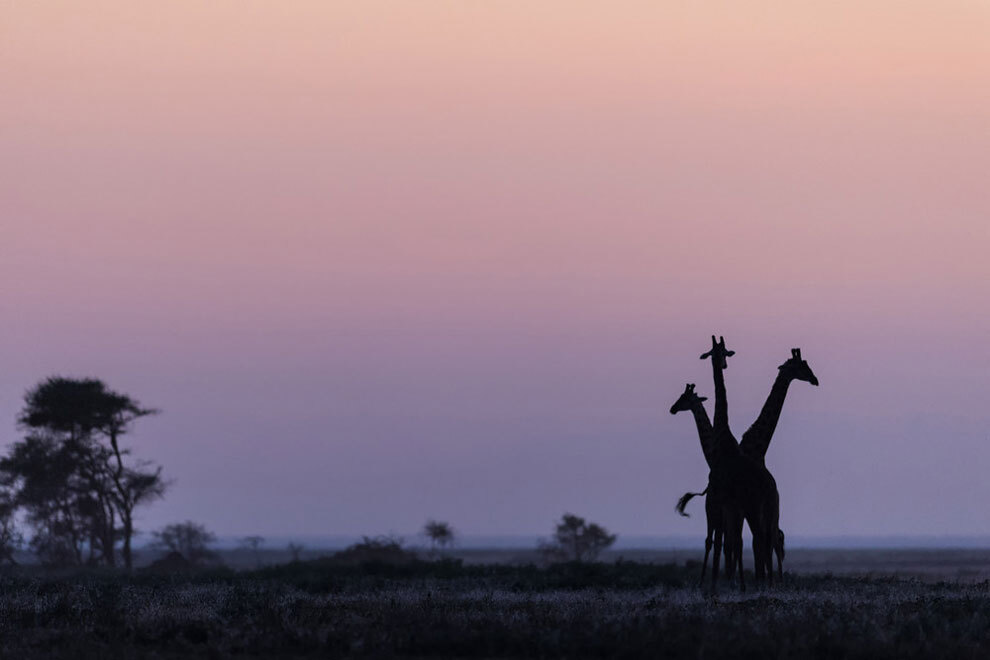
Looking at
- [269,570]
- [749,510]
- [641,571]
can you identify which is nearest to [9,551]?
[269,570]

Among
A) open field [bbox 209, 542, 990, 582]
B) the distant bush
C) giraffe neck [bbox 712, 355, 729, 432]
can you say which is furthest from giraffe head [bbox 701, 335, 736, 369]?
the distant bush

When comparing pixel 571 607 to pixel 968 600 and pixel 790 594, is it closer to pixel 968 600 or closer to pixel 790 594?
pixel 790 594

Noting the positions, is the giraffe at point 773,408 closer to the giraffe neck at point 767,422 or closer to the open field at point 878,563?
the giraffe neck at point 767,422

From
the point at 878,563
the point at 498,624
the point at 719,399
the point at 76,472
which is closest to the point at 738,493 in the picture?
the point at 719,399

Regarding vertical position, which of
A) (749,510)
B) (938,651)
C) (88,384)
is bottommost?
(938,651)

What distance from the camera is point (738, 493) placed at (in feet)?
88.2

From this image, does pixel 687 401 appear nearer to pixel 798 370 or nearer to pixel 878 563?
pixel 798 370

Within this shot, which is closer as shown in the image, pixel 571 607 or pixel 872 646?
pixel 872 646

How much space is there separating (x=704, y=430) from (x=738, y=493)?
378 cm

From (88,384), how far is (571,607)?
45055mm

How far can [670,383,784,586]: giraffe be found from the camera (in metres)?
27.4

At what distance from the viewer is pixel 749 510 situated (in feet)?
88.6

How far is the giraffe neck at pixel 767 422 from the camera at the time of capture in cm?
2912

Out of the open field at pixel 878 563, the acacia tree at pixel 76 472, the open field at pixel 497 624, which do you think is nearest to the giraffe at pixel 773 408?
the open field at pixel 497 624
